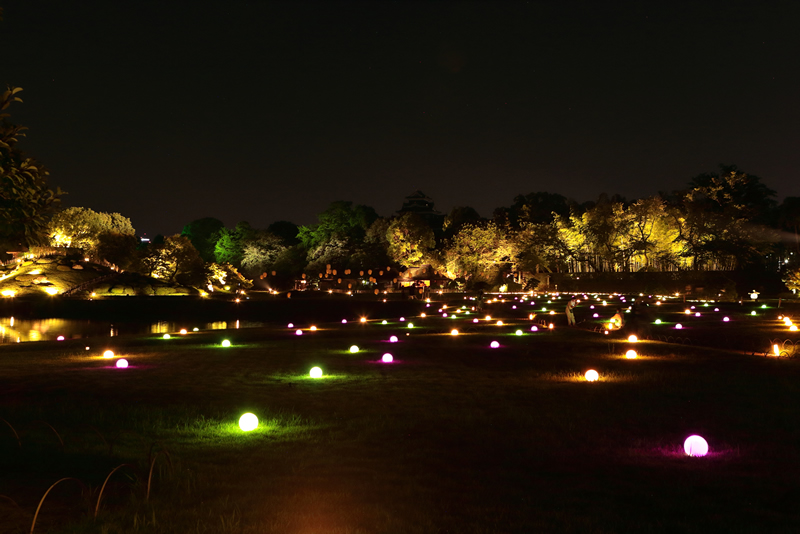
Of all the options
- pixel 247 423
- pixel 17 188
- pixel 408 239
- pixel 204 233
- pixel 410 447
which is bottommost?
pixel 410 447

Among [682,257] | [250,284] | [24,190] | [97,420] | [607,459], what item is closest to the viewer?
Result: [607,459]

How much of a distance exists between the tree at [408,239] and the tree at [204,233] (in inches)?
1732

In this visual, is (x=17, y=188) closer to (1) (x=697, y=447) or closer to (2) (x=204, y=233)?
(1) (x=697, y=447)

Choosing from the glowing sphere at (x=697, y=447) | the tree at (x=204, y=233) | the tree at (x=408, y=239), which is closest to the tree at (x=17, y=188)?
the glowing sphere at (x=697, y=447)

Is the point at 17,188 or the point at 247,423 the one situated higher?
the point at 17,188

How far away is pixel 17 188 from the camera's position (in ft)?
25.6

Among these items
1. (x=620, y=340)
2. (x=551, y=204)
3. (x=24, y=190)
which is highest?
(x=551, y=204)

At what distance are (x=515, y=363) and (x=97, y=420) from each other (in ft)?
32.0

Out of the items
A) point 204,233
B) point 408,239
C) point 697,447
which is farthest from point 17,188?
point 204,233

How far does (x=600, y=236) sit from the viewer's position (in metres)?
63.4

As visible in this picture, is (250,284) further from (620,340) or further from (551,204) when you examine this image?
(620,340)

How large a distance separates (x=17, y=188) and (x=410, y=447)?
19.2 feet

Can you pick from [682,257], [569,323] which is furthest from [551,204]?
[569,323]

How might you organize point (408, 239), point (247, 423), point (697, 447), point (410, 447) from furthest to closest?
1. point (408, 239)
2. point (247, 423)
3. point (410, 447)
4. point (697, 447)
